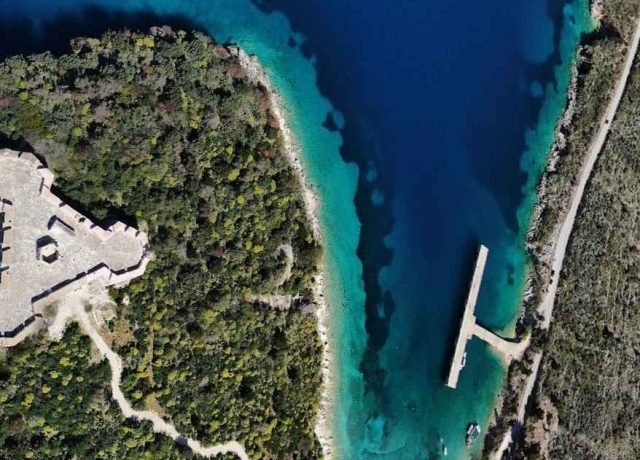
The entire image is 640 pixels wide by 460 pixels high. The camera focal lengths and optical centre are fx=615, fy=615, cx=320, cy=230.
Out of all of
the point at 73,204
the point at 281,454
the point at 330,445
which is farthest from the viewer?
the point at 330,445

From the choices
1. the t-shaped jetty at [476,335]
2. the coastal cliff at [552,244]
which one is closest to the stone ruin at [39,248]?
the t-shaped jetty at [476,335]

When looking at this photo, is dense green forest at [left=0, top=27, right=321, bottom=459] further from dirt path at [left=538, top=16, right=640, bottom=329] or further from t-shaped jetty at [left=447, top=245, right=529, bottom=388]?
dirt path at [left=538, top=16, right=640, bottom=329]

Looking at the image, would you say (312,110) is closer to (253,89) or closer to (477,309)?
(253,89)

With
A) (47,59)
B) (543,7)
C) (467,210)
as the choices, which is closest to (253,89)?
(47,59)

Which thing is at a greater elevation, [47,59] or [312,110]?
[312,110]

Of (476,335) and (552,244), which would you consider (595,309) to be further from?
(476,335)

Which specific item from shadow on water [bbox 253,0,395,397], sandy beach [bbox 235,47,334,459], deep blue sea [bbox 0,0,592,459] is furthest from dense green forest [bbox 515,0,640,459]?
sandy beach [bbox 235,47,334,459]
